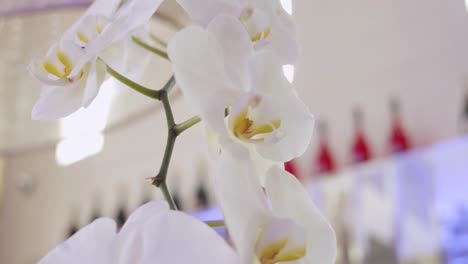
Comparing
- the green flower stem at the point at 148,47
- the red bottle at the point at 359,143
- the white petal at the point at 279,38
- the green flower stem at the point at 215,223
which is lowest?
the red bottle at the point at 359,143

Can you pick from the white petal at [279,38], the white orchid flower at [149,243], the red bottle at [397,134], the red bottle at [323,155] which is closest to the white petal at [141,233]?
the white orchid flower at [149,243]

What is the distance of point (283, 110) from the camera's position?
293mm

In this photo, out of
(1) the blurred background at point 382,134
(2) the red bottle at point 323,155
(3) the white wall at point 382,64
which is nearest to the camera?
(1) the blurred background at point 382,134

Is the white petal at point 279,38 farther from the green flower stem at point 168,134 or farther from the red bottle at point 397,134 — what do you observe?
the red bottle at point 397,134

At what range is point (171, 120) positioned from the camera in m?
0.31

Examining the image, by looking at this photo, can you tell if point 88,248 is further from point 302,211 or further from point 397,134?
point 397,134

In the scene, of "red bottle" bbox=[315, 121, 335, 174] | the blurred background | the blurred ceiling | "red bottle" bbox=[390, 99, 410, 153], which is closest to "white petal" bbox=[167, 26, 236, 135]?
the blurred ceiling

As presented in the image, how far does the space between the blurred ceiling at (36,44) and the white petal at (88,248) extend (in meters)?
0.47

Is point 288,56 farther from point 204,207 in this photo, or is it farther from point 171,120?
point 204,207

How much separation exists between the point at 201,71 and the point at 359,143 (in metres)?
1.87

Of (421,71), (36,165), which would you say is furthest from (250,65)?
(36,165)

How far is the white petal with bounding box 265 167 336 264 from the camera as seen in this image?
27cm

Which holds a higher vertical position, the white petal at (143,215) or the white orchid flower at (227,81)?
the white orchid flower at (227,81)

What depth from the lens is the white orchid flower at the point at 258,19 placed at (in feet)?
0.96
